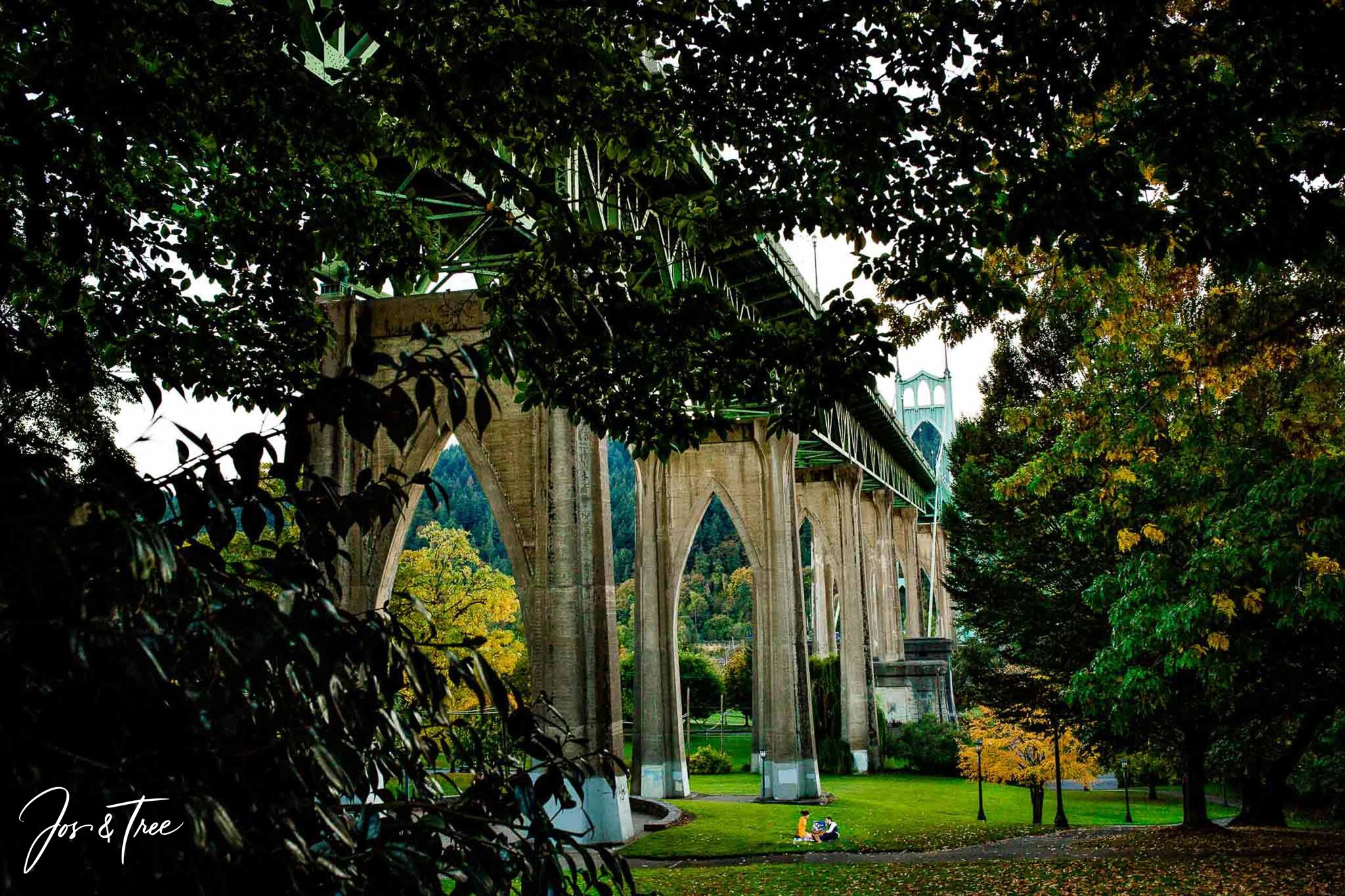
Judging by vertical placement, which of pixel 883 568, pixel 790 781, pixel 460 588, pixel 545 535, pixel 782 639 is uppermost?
pixel 545 535

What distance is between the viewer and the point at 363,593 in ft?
57.5

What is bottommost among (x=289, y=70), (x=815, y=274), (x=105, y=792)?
(x=105, y=792)

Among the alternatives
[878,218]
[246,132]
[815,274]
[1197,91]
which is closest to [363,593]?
[246,132]

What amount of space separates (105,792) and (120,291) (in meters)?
6.71

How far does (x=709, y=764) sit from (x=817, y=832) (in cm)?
2143

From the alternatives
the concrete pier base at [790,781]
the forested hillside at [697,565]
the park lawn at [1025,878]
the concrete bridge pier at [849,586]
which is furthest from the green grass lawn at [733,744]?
the park lawn at [1025,878]

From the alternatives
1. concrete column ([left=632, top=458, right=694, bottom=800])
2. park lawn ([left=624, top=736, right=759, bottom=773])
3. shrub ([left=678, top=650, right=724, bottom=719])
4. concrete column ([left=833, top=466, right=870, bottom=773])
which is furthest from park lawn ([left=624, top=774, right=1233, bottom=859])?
shrub ([left=678, top=650, right=724, bottom=719])

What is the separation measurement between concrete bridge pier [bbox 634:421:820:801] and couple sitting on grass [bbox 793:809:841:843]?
326 inches

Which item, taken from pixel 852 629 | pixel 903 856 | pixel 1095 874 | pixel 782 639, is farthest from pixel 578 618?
pixel 852 629

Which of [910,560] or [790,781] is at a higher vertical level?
[910,560]

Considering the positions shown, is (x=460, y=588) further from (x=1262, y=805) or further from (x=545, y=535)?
(x=1262, y=805)

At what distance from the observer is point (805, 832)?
19422 millimetres

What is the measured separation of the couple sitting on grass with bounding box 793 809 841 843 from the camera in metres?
19.0

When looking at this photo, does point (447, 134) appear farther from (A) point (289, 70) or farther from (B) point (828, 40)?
(B) point (828, 40)
